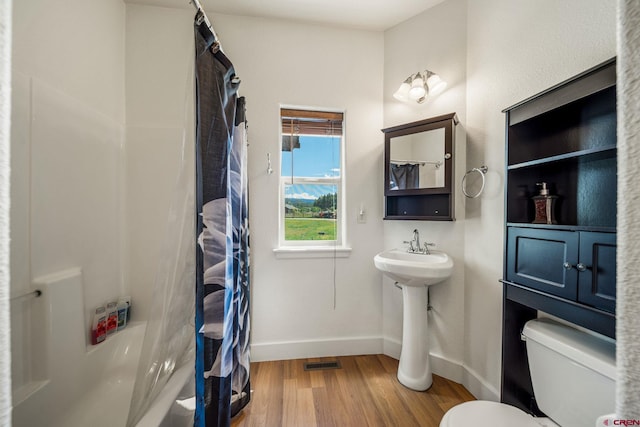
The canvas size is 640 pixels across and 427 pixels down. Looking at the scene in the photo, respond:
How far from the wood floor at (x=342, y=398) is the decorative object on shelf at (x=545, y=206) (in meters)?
1.21

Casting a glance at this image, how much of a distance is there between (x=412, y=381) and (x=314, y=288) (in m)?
0.91

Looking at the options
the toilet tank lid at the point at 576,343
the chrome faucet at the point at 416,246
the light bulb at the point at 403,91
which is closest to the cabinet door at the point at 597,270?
the toilet tank lid at the point at 576,343

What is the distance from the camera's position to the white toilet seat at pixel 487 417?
968 millimetres

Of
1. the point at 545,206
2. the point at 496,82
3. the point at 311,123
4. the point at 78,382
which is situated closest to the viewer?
the point at 545,206

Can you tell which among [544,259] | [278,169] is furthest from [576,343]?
[278,169]

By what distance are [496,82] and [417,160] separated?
62cm

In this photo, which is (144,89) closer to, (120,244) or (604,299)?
(120,244)

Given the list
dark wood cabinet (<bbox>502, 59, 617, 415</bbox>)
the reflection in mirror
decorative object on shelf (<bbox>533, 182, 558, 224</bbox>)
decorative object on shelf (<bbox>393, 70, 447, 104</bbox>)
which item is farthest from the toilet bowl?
decorative object on shelf (<bbox>393, 70, 447, 104</bbox>)

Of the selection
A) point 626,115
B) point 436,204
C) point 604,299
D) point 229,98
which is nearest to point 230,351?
point 229,98

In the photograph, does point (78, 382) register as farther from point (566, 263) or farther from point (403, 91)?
point (403, 91)

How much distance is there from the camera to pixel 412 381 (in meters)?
1.55

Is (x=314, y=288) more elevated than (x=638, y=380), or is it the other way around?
(x=638, y=380)

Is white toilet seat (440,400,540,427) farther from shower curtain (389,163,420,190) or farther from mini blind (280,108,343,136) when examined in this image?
mini blind (280,108,343,136)

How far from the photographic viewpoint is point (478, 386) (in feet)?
4.80
